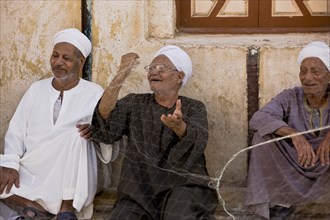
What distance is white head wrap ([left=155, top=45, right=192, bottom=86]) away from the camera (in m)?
6.82

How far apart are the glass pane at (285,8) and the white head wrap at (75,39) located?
4.46 ft

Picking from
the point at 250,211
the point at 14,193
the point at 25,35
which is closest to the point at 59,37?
the point at 25,35

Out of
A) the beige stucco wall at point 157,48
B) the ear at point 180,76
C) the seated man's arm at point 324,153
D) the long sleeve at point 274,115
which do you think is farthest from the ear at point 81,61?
the seated man's arm at point 324,153

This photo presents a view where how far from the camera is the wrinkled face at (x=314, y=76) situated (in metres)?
6.69

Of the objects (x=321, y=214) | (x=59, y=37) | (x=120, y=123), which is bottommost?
(x=321, y=214)

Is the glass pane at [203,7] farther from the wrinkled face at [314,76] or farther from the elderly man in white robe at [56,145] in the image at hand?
the wrinkled face at [314,76]

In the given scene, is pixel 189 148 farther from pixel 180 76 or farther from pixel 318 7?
pixel 318 7

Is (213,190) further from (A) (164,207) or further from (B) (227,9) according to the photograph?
(B) (227,9)

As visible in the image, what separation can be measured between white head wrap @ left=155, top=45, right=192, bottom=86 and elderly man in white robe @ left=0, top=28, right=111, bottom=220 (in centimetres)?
57

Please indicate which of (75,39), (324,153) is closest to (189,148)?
(324,153)

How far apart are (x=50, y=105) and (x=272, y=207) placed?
5.36 feet

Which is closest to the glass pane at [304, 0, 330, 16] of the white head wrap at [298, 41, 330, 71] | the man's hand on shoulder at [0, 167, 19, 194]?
the white head wrap at [298, 41, 330, 71]

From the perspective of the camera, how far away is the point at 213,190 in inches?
260

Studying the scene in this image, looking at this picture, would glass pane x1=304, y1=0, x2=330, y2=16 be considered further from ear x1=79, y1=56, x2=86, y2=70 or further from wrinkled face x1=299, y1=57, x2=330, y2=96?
ear x1=79, y1=56, x2=86, y2=70
